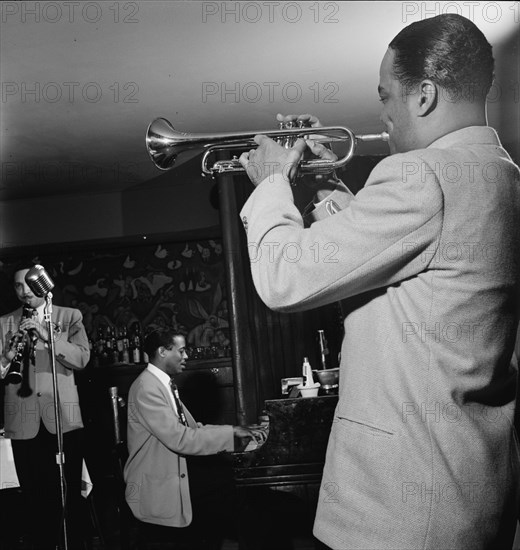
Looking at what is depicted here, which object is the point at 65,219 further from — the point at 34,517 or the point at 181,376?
the point at 34,517

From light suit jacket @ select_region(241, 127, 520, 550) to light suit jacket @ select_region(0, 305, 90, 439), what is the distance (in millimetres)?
3133

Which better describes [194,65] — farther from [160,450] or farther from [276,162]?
[276,162]

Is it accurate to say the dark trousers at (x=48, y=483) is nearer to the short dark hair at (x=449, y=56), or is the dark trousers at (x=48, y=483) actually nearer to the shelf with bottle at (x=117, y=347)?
the shelf with bottle at (x=117, y=347)

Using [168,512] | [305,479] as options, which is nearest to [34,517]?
[168,512]

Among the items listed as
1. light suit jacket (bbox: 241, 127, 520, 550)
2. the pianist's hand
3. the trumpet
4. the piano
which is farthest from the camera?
the pianist's hand

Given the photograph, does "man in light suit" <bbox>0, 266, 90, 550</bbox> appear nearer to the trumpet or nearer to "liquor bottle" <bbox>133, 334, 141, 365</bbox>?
the trumpet

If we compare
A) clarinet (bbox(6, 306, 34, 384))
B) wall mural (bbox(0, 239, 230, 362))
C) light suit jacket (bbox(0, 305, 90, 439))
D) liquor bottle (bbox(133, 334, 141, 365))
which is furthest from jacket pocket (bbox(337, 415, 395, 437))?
liquor bottle (bbox(133, 334, 141, 365))

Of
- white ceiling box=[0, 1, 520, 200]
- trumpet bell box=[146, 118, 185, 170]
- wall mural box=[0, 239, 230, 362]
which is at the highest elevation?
white ceiling box=[0, 1, 520, 200]

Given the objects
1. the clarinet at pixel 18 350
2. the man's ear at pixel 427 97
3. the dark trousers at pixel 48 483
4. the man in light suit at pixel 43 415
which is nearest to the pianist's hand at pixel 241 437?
the clarinet at pixel 18 350

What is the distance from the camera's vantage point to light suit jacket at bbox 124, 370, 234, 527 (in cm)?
311

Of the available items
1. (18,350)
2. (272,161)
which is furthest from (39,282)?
(272,161)

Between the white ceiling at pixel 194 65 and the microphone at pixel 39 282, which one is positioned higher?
the white ceiling at pixel 194 65

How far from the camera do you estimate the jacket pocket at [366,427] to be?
3.07ft

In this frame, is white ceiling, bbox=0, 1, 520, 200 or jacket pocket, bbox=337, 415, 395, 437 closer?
jacket pocket, bbox=337, 415, 395, 437
